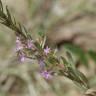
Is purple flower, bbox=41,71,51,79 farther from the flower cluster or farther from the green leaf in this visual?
the green leaf

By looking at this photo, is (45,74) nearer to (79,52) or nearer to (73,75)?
(73,75)

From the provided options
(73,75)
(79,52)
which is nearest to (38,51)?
(73,75)

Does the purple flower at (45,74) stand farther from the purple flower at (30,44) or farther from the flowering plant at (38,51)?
the purple flower at (30,44)

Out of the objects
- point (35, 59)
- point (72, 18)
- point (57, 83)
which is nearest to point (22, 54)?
point (35, 59)

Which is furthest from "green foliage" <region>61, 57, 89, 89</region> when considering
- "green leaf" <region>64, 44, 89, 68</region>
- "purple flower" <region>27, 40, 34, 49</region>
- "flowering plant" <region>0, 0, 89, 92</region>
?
"green leaf" <region>64, 44, 89, 68</region>

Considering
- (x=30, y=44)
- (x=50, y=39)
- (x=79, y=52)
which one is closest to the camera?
(x=30, y=44)

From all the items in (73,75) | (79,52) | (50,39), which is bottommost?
(73,75)
